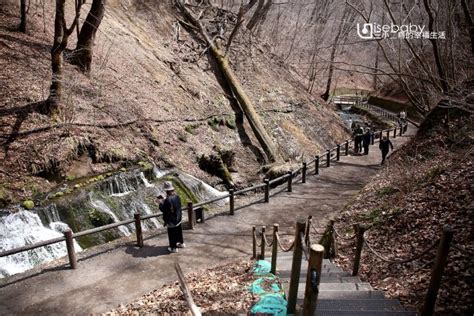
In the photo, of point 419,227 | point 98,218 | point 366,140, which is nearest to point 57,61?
point 98,218

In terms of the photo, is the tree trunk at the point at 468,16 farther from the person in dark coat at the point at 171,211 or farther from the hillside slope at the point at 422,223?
the person in dark coat at the point at 171,211

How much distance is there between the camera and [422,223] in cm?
714

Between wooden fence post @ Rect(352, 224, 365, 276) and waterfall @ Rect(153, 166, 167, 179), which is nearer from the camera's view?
wooden fence post @ Rect(352, 224, 365, 276)

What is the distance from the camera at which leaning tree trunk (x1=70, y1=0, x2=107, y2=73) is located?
1464cm

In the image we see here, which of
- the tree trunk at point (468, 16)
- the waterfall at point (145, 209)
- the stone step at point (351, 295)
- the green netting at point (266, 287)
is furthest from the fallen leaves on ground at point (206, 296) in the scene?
the tree trunk at point (468, 16)

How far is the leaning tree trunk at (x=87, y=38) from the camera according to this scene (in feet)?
48.0

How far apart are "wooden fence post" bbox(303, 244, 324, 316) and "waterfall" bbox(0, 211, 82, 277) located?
8066 mm

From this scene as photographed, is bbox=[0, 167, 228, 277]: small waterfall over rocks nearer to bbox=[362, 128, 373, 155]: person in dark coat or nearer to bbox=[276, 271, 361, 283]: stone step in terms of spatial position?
bbox=[276, 271, 361, 283]: stone step

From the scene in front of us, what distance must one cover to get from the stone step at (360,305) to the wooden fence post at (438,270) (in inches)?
14.0

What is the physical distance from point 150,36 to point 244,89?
730 cm

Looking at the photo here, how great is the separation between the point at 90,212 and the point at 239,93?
1345cm

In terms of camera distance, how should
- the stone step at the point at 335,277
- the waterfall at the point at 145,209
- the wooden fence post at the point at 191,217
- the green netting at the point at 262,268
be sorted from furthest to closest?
the waterfall at the point at 145,209
the wooden fence post at the point at 191,217
the green netting at the point at 262,268
the stone step at the point at 335,277

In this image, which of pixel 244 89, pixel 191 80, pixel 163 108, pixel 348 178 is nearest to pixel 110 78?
pixel 163 108

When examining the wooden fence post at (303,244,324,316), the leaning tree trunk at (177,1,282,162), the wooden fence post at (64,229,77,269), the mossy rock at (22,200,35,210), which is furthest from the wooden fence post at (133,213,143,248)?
the leaning tree trunk at (177,1,282,162)
